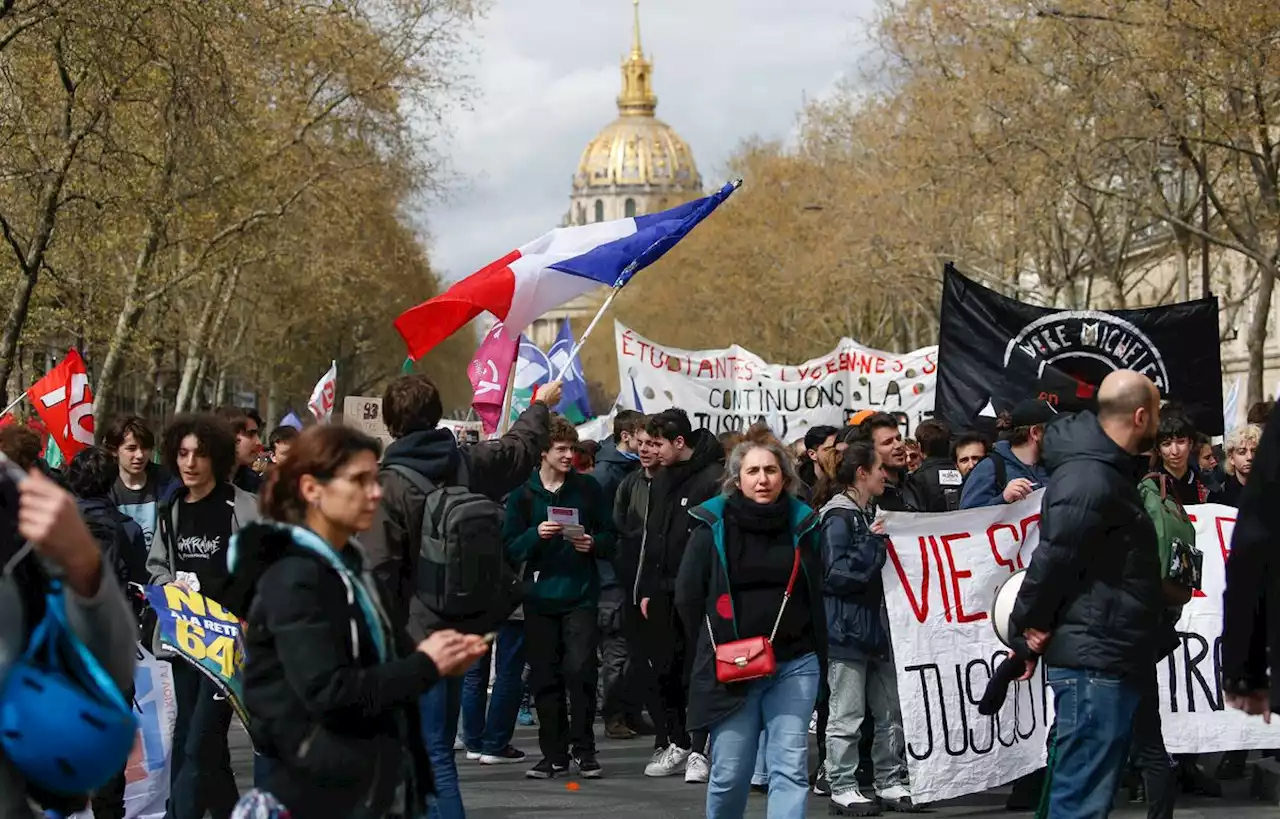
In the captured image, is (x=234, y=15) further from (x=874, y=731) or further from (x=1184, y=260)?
(x=1184, y=260)

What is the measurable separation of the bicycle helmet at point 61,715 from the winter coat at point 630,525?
6870 millimetres

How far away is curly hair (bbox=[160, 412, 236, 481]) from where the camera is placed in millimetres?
7555

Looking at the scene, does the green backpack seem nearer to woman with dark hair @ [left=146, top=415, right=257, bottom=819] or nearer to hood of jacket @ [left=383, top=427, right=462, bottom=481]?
hood of jacket @ [left=383, top=427, right=462, bottom=481]

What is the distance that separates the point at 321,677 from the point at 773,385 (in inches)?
679

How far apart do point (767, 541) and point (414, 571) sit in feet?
4.06

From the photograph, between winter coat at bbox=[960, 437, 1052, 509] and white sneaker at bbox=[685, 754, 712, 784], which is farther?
white sneaker at bbox=[685, 754, 712, 784]

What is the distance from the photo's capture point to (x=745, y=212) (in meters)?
58.3

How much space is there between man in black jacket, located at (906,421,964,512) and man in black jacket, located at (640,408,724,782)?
102 centimetres

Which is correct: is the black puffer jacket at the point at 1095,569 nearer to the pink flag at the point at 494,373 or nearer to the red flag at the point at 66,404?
the pink flag at the point at 494,373

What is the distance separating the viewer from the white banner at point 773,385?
21.5 m

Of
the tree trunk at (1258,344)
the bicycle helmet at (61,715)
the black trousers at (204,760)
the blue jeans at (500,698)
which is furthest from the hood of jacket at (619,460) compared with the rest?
the tree trunk at (1258,344)

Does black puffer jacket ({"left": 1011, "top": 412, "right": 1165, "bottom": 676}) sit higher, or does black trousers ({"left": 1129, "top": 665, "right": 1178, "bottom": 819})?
black puffer jacket ({"left": 1011, "top": 412, "right": 1165, "bottom": 676})

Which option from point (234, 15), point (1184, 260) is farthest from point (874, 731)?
point (1184, 260)

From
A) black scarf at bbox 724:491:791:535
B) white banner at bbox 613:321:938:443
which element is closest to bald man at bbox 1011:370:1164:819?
black scarf at bbox 724:491:791:535
